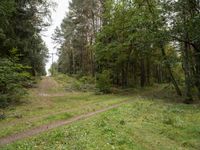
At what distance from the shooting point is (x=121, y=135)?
9.45 m

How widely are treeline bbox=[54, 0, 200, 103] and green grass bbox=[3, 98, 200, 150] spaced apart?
7339 millimetres

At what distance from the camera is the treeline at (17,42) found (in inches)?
624

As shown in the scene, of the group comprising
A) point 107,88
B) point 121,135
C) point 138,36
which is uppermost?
point 138,36

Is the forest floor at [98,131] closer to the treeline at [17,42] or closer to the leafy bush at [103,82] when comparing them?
the treeline at [17,42]

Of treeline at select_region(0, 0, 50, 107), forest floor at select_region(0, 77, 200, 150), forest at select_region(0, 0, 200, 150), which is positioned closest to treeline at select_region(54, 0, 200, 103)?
forest at select_region(0, 0, 200, 150)

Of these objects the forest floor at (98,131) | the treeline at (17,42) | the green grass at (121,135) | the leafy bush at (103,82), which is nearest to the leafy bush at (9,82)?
the treeline at (17,42)

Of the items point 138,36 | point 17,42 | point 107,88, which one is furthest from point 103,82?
point 17,42

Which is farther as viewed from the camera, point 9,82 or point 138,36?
point 138,36

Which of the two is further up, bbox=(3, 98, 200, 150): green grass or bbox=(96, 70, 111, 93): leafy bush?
bbox=(96, 70, 111, 93): leafy bush

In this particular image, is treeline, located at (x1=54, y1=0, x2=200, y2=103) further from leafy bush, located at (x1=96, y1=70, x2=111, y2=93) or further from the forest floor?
the forest floor

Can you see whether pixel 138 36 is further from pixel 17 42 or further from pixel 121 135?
pixel 121 135

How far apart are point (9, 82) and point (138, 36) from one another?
1313 cm

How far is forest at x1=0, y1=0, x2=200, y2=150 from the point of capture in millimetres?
9328

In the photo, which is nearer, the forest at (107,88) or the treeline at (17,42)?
the forest at (107,88)
